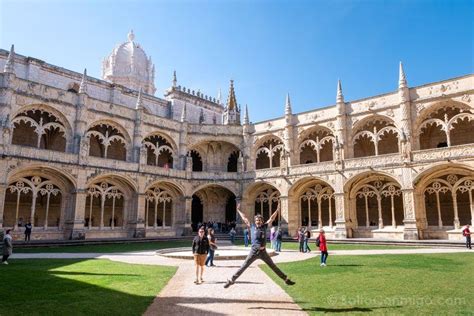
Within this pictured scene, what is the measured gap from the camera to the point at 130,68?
1800 inches

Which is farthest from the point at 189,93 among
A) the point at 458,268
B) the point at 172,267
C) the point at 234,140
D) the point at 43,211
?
the point at 458,268

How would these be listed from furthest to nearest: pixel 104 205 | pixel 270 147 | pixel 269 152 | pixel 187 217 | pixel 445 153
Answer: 1. pixel 270 147
2. pixel 269 152
3. pixel 187 217
4. pixel 104 205
5. pixel 445 153

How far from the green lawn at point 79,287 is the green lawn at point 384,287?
3407mm

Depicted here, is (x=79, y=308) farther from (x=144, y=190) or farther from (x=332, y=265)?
(x=144, y=190)

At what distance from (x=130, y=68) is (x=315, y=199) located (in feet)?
95.4

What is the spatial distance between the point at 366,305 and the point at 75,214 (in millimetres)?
23801

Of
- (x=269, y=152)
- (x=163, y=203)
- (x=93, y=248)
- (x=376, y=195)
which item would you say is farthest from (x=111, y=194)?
(x=376, y=195)

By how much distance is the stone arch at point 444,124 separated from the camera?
2523 centimetres

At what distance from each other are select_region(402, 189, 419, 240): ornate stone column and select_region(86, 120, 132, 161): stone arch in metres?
22.5

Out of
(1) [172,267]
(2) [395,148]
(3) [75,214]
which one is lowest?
(1) [172,267]

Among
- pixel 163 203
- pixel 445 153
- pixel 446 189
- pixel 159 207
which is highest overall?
pixel 445 153

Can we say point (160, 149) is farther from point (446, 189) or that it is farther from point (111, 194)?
point (446, 189)

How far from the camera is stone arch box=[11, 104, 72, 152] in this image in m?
25.5

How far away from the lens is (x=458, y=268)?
11.5 m
